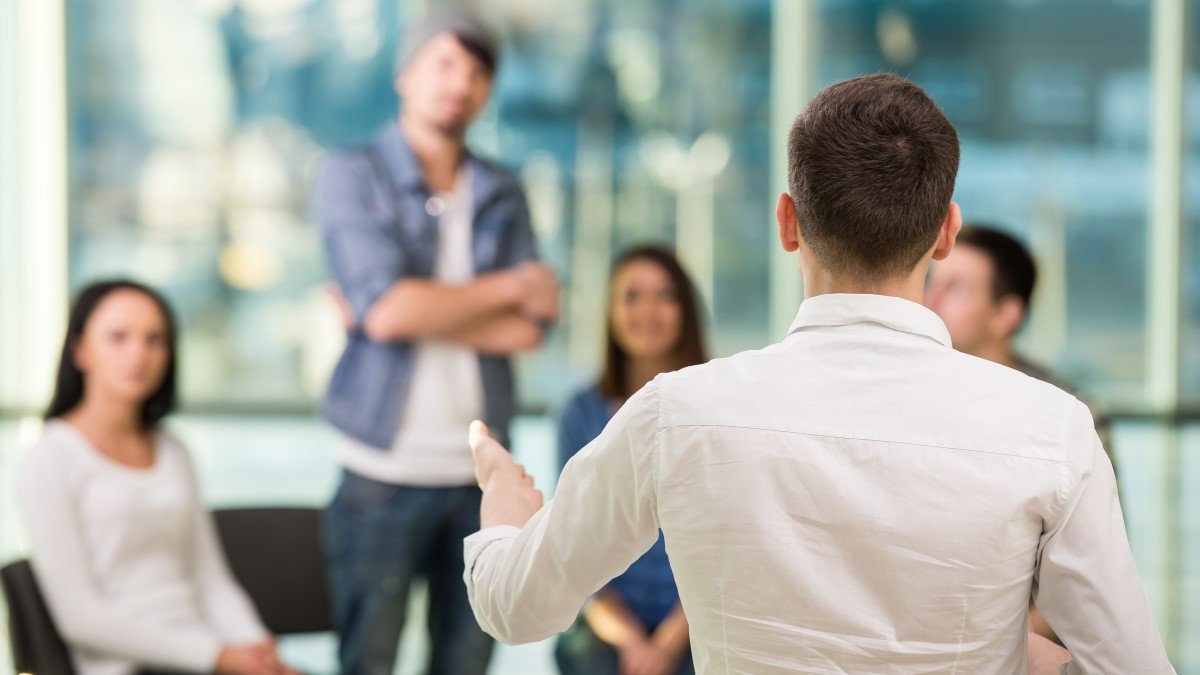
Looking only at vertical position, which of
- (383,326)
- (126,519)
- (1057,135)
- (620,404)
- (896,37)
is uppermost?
(896,37)

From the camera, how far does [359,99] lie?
28.0 ft

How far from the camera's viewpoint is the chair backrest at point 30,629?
245 centimetres

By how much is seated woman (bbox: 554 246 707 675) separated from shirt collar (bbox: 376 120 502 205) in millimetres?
503

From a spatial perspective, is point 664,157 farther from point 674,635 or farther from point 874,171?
point 874,171

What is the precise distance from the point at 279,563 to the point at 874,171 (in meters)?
2.17

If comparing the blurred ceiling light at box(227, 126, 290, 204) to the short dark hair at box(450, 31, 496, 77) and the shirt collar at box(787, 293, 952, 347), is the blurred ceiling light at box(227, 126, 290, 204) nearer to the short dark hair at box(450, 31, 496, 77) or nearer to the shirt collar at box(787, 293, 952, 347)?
the short dark hair at box(450, 31, 496, 77)

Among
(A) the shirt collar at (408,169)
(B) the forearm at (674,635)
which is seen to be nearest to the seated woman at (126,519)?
(A) the shirt collar at (408,169)

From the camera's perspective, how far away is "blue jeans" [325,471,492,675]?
2.85 m

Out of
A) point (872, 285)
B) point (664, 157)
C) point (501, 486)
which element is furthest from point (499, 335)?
point (664, 157)

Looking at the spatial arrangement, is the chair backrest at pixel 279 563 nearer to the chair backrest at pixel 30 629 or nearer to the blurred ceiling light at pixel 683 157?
the chair backrest at pixel 30 629

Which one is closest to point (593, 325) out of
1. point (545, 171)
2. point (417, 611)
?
point (545, 171)

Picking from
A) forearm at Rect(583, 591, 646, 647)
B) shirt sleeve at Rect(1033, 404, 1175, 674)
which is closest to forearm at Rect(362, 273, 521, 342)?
forearm at Rect(583, 591, 646, 647)

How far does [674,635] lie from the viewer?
296cm

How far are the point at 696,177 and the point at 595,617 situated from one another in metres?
5.79
